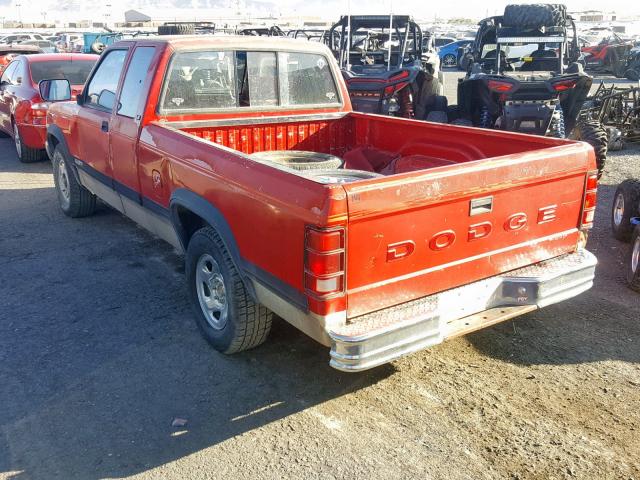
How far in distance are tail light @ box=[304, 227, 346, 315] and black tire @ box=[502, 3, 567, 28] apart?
10.1 m

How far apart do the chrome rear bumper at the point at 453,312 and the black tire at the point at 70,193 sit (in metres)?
4.43

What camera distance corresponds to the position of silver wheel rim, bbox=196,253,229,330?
4.02 m

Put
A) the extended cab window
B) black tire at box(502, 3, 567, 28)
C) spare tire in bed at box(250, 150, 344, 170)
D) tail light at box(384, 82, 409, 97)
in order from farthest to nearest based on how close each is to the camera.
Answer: tail light at box(384, 82, 409, 97) → black tire at box(502, 3, 567, 28) → the extended cab window → spare tire in bed at box(250, 150, 344, 170)

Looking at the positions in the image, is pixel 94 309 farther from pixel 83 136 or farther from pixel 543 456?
pixel 543 456

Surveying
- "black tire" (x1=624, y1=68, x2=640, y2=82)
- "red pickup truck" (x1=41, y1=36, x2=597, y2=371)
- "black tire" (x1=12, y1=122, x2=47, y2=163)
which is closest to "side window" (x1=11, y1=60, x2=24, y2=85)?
"black tire" (x1=12, y1=122, x2=47, y2=163)

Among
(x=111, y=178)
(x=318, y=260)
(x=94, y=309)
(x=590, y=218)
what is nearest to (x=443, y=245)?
(x=318, y=260)

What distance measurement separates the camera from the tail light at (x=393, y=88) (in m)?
11.8

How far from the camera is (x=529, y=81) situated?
10.1 metres

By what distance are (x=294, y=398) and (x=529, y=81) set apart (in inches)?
314

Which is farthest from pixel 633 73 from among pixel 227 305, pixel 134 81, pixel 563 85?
pixel 227 305

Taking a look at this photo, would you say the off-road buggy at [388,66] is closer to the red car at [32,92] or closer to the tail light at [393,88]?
the tail light at [393,88]

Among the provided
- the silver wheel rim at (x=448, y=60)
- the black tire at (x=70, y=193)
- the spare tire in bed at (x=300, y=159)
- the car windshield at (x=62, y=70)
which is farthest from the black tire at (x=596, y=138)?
the silver wheel rim at (x=448, y=60)

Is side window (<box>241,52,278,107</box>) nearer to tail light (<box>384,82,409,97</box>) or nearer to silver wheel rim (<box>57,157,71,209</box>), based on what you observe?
silver wheel rim (<box>57,157,71,209</box>)

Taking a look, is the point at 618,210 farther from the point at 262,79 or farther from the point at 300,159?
the point at 262,79
